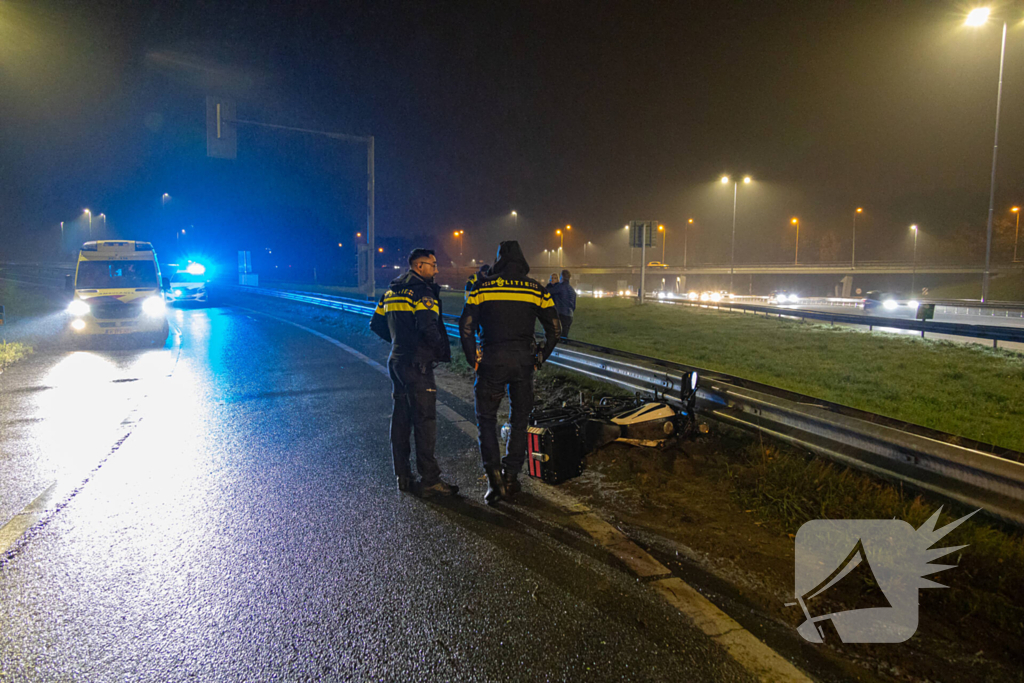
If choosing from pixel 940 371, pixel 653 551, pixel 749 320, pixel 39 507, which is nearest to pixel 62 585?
pixel 39 507

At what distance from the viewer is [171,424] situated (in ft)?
23.7

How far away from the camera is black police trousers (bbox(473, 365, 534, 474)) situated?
15.7 ft

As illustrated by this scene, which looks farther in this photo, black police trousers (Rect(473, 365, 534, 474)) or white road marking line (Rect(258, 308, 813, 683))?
black police trousers (Rect(473, 365, 534, 474))

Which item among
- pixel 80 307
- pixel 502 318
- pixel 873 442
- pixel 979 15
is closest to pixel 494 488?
pixel 502 318

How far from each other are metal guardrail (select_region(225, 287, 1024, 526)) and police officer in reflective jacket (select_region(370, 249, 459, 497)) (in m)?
2.34

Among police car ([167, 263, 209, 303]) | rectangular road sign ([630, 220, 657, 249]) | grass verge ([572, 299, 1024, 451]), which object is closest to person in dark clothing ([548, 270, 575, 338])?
grass verge ([572, 299, 1024, 451])

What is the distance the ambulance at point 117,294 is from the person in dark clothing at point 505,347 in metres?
13.2

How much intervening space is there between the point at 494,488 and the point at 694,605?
1888mm

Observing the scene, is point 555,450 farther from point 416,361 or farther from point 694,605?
point 694,605

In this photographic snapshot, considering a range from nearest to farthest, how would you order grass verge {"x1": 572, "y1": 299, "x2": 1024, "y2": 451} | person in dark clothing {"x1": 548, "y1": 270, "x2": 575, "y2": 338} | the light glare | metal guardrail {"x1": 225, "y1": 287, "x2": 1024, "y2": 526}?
metal guardrail {"x1": 225, "y1": 287, "x2": 1024, "y2": 526} → grass verge {"x1": 572, "y1": 299, "x2": 1024, "y2": 451} → the light glare → person in dark clothing {"x1": 548, "y1": 270, "x2": 575, "y2": 338}

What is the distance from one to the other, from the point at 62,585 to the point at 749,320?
24.2 m

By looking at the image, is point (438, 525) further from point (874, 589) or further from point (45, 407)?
point (45, 407)

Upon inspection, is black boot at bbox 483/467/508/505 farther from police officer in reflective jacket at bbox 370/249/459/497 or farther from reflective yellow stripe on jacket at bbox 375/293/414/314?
reflective yellow stripe on jacket at bbox 375/293/414/314

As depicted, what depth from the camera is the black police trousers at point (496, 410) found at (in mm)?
4773
